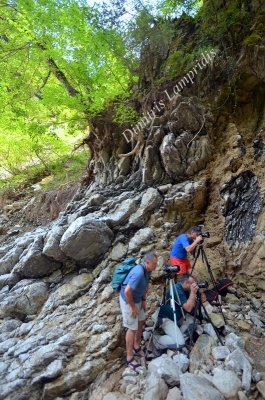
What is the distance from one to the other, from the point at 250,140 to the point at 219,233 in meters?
2.50

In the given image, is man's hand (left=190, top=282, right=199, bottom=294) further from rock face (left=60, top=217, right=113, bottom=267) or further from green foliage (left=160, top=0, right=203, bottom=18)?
green foliage (left=160, top=0, right=203, bottom=18)

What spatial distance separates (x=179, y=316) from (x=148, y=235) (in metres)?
2.29

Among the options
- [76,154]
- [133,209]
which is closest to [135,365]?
[133,209]

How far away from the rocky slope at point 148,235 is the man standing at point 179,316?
0.55 m

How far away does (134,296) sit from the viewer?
14.3 ft

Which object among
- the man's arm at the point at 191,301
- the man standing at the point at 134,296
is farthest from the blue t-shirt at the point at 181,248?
the man standing at the point at 134,296

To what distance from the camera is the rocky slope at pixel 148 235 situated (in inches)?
182

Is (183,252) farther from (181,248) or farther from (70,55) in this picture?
(70,55)

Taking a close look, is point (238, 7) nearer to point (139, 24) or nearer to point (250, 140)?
point (139, 24)

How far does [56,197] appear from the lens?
1079 cm

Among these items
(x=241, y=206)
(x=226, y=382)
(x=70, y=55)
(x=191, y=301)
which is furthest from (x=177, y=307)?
(x=70, y=55)

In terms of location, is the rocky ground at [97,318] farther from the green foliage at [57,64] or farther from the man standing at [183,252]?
the green foliage at [57,64]

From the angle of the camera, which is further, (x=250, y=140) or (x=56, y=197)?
(x=56, y=197)

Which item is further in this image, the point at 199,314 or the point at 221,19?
the point at 221,19
